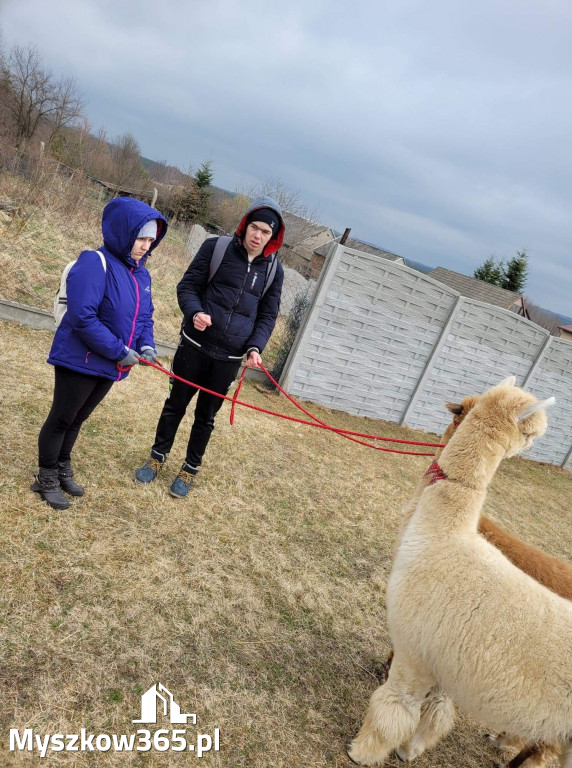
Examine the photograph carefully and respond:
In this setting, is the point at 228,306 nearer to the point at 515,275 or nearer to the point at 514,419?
the point at 514,419

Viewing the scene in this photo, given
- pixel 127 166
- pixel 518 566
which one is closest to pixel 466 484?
pixel 518 566

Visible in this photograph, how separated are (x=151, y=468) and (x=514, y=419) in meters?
2.63

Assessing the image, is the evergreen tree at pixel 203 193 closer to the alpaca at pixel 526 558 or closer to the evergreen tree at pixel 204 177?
the evergreen tree at pixel 204 177

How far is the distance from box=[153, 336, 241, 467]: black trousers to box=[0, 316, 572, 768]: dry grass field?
38 centimetres

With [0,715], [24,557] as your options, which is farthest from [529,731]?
[24,557]

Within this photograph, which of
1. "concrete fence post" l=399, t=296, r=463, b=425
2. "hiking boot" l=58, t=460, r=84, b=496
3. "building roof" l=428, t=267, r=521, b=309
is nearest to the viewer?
"hiking boot" l=58, t=460, r=84, b=496

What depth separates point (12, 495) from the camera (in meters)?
2.79

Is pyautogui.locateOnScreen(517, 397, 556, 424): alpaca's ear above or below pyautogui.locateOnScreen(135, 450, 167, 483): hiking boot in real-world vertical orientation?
above

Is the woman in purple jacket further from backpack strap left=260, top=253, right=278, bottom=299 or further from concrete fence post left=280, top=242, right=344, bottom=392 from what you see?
concrete fence post left=280, top=242, right=344, bottom=392

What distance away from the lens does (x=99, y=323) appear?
2463 millimetres

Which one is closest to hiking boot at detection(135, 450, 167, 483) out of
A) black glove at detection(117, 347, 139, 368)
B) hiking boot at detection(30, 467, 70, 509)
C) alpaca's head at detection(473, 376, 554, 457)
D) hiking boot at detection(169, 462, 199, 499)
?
hiking boot at detection(169, 462, 199, 499)

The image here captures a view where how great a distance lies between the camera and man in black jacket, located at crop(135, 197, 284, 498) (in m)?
3.05

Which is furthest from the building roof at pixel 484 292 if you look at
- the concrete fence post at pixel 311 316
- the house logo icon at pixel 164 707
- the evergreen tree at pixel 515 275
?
the house logo icon at pixel 164 707

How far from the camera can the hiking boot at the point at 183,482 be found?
346cm
